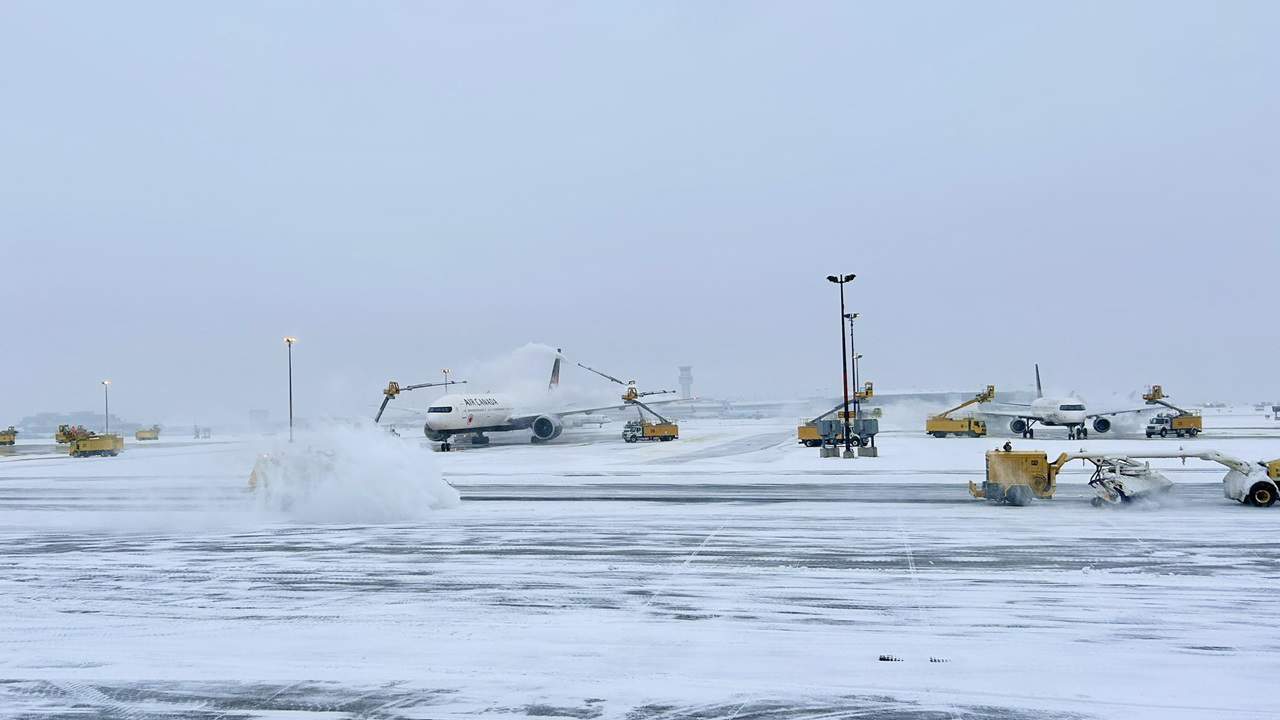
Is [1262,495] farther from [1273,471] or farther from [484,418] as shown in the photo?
[484,418]

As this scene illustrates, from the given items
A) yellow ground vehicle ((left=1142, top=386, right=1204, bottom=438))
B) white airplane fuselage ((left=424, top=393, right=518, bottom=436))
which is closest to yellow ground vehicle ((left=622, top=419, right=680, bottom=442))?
white airplane fuselage ((left=424, top=393, right=518, bottom=436))

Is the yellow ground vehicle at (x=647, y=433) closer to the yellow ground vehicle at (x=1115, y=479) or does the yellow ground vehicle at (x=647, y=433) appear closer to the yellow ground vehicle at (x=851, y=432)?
the yellow ground vehicle at (x=851, y=432)

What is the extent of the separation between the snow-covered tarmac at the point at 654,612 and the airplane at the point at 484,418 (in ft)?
116

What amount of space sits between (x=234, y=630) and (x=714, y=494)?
16.6 meters

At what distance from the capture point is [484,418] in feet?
195

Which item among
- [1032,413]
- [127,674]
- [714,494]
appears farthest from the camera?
[1032,413]

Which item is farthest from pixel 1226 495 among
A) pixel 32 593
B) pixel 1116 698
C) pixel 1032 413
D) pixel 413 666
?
pixel 1032 413

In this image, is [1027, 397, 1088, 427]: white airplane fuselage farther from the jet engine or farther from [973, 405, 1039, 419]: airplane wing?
the jet engine

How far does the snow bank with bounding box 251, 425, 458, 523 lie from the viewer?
20672mm

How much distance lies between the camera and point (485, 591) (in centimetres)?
1194

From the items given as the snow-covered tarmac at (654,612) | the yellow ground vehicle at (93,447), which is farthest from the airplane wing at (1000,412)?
the yellow ground vehicle at (93,447)

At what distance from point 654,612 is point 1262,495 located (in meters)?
17.6

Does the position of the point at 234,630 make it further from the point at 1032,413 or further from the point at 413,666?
the point at 1032,413

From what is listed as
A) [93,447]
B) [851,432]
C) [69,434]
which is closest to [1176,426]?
[851,432]
